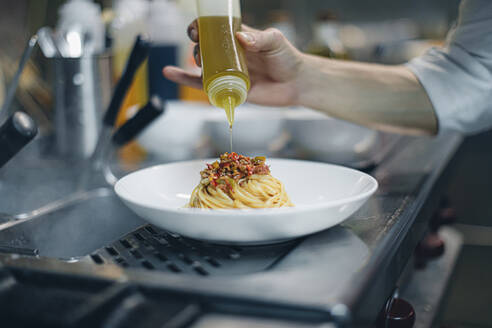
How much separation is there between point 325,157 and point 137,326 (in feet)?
3.05

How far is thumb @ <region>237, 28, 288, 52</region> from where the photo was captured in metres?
0.82

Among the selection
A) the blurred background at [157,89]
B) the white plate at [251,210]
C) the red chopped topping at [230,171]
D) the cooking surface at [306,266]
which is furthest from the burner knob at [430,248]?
the red chopped topping at [230,171]

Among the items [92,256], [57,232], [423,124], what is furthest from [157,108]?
[423,124]

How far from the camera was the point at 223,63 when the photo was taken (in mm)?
768

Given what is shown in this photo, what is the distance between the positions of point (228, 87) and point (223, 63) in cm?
4

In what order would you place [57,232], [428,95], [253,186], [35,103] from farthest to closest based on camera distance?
[35,103] → [428,95] → [57,232] → [253,186]

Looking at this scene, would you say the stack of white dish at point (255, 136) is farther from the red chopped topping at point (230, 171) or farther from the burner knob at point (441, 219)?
the red chopped topping at point (230, 171)

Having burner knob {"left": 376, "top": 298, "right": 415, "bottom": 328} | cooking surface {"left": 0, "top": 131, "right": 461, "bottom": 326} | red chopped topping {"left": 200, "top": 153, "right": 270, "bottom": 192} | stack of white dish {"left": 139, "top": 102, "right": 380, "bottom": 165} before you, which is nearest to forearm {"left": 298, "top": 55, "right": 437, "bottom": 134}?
stack of white dish {"left": 139, "top": 102, "right": 380, "bottom": 165}

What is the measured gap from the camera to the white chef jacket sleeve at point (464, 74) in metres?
1.13

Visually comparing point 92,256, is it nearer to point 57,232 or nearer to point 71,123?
point 57,232

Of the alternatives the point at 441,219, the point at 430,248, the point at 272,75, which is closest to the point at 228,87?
the point at 272,75

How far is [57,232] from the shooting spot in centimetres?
89

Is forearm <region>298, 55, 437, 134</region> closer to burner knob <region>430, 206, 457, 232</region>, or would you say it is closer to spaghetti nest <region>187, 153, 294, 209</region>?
burner knob <region>430, 206, 457, 232</region>

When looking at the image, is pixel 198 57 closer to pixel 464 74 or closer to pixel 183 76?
pixel 183 76
